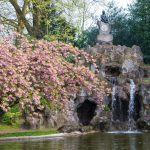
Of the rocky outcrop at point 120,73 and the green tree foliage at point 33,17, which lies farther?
the rocky outcrop at point 120,73

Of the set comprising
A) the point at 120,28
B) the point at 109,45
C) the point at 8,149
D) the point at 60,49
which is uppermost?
the point at 120,28

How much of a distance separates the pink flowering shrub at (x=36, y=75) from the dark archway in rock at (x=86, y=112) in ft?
69.6

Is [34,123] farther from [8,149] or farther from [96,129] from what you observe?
[8,149]

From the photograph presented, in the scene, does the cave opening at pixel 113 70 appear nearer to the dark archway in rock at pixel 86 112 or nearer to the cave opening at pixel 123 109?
the cave opening at pixel 123 109

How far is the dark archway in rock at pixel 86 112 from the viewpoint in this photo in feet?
144

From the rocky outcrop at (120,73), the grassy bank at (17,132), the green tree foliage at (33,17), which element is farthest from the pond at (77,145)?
the rocky outcrop at (120,73)

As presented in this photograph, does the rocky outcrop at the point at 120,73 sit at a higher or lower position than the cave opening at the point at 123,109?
higher

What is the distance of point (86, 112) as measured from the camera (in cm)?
4462

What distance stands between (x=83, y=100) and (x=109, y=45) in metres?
9.08

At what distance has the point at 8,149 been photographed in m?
21.3

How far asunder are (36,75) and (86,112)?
2505 centimetres

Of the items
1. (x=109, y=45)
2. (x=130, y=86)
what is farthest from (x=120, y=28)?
(x=130, y=86)

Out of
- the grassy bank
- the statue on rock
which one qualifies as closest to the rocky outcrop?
the statue on rock

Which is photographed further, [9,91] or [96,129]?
[96,129]
